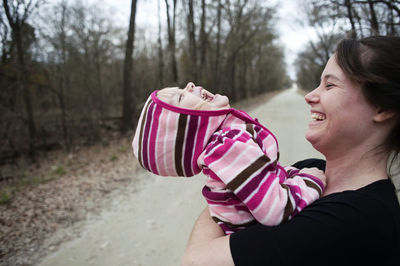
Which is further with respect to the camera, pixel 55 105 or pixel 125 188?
Result: pixel 55 105

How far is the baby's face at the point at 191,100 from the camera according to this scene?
4.13 feet

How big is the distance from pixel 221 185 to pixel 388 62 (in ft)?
2.67

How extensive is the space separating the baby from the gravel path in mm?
2425

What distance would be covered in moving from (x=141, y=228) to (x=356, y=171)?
11.3 feet

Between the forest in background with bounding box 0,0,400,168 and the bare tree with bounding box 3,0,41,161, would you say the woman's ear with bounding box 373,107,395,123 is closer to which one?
the forest in background with bounding box 0,0,400,168

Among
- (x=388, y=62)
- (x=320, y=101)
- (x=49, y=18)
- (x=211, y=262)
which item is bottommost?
(x=211, y=262)

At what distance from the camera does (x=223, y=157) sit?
3.63 feet

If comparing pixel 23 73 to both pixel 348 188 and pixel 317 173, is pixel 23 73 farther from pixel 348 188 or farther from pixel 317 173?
pixel 348 188

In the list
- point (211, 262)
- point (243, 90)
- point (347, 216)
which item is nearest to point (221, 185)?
point (211, 262)

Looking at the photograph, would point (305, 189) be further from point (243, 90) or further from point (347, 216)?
point (243, 90)

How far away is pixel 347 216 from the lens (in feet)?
3.10

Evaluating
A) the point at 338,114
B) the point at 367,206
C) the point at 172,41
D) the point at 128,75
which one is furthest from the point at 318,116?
the point at 172,41

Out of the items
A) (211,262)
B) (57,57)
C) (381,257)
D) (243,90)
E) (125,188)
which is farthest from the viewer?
(243,90)

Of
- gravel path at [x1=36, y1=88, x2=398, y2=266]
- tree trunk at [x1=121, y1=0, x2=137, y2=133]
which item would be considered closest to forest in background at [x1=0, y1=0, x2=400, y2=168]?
tree trunk at [x1=121, y1=0, x2=137, y2=133]
